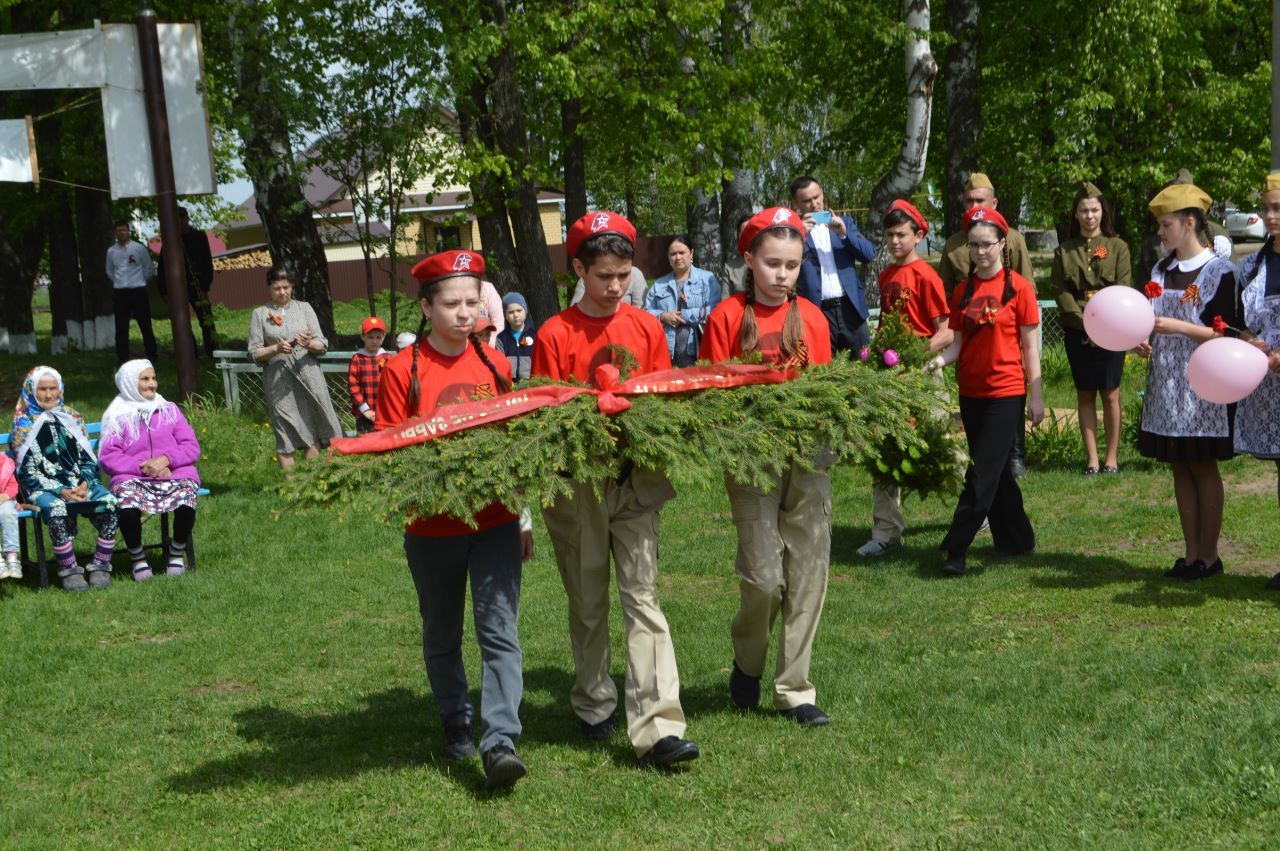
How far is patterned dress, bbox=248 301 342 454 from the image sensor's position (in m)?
12.6

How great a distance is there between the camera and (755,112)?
63.8ft

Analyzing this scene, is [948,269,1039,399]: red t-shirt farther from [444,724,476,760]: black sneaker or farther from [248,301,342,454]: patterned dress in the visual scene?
[248,301,342,454]: patterned dress

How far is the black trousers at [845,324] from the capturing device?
367 inches

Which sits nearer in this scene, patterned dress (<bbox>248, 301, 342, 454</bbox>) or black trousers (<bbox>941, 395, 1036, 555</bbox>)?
black trousers (<bbox>941, 395, 1036, 555</bbox>)

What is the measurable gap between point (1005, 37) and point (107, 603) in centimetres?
1936

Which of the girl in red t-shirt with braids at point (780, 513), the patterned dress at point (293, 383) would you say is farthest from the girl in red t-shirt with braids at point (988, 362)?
the patterned dress at point (293, 383)

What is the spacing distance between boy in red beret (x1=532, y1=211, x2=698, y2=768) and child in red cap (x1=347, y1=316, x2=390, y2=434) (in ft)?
19.2

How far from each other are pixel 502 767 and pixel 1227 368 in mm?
3955

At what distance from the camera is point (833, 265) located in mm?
9258

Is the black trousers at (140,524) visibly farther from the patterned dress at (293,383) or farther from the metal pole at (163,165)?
the metal pole at (163,165)

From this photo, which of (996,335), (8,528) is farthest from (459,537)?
(8,528)

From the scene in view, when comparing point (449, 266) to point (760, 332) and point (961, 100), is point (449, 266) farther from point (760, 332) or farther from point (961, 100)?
point (961, 100)

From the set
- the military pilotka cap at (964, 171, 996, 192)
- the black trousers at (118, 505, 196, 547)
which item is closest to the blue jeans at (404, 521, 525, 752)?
the black trousers at (118, 505, 196, 547)

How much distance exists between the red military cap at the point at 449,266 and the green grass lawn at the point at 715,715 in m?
1.07
